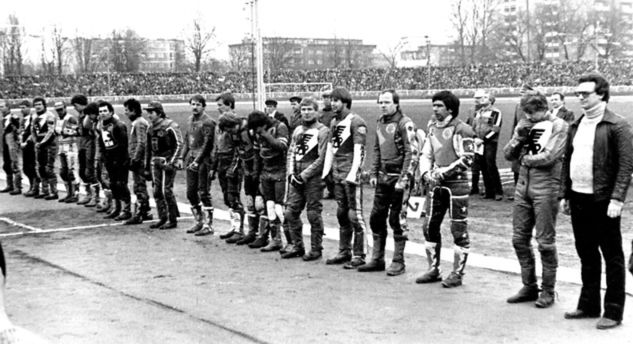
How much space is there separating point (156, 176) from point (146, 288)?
448 centimetres

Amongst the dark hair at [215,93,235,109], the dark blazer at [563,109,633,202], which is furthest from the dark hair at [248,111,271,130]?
the dark blazer at [563,109,633,202]

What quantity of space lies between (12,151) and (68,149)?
11.3ft

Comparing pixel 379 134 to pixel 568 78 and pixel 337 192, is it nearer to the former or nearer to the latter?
pixel 337 192

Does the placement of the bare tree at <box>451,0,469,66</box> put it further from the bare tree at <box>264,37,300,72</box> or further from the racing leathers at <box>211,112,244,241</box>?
the racing leathers at <box>211,112,244,241</box>

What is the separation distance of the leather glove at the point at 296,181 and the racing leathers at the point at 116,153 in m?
4.69

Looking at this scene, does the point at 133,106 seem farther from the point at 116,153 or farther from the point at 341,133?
the point at 341,133

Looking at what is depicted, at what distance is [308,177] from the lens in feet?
34.8

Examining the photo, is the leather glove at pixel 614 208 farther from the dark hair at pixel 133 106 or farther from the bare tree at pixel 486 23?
the bare tree at pixel 486 23

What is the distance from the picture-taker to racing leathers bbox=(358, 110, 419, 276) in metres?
9.56

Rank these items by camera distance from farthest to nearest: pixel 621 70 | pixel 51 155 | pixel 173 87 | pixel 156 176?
pixel 173 87 < pixel 621 70 < pixel 51 155 < pixel 156 176

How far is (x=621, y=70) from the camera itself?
234 feet

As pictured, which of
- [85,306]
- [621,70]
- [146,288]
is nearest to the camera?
[85,306]

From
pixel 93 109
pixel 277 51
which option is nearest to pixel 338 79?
pixel 277 51

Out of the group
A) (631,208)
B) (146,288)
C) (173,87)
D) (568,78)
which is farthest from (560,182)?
(173,87)
